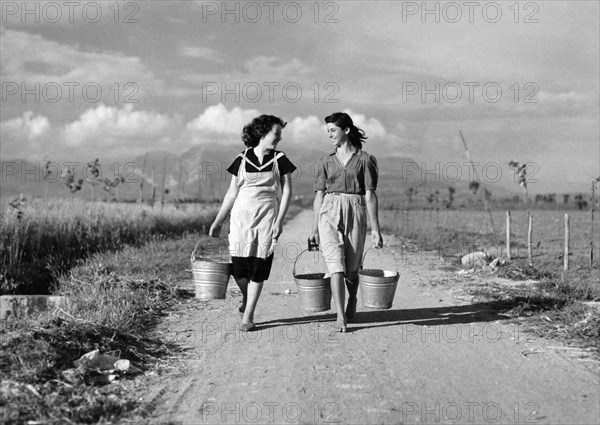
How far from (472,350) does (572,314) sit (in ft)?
5.94

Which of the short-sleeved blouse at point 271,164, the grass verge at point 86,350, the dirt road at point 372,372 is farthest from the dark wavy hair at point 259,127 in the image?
the grass verge at point 86,350

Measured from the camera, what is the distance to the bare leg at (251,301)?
6.67 meters

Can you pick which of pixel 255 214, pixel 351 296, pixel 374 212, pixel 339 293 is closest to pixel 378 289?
pixel 351 296

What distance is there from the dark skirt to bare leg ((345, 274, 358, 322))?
933 mm

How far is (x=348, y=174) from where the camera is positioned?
664 centimetres

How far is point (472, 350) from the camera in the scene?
601cm

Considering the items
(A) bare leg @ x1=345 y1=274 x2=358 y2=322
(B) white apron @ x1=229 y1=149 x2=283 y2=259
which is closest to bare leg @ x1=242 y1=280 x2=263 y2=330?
(B) white apron @ x1=229 y1=149 x2=283 y2=259

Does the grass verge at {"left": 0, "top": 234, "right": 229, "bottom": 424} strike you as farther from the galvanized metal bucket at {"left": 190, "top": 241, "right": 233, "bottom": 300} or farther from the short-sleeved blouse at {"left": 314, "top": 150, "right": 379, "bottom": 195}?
the short-sleeved blouse at {"left": 314, "top": 150, "right": 379, "bottom": 195}

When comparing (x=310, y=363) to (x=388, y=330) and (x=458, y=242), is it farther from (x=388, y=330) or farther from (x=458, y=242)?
(x=458, y=242)

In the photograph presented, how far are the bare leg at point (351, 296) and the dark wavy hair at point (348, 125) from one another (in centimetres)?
145

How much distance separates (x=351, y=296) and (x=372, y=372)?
6.26ft

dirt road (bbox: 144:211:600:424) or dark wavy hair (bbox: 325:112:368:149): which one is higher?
dark wavy hair (bbox: 325:112:368:149)

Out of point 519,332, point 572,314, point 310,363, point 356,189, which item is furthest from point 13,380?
point 572,314

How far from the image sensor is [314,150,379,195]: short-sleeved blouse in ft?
21.8
